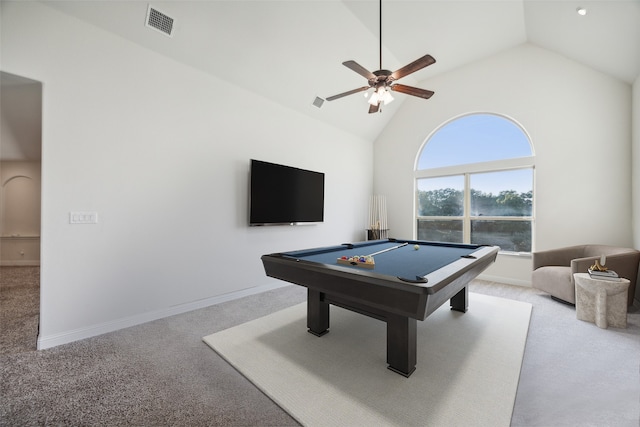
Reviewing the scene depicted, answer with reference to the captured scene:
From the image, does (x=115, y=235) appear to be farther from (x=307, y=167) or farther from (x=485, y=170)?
(x=485, y=170)

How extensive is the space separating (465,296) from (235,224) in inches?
122

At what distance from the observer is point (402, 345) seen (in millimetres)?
1902

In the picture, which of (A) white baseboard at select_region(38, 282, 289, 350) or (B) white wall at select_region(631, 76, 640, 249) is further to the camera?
(B) white wall at select_region(631, 76, 640, 249)

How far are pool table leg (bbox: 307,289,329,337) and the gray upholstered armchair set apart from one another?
3117 millimetres

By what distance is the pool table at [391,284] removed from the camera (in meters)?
1.54

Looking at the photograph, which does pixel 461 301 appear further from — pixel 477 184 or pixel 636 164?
pixel 636 164

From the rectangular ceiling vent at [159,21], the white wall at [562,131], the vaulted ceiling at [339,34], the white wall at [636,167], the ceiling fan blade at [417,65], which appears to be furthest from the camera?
the white wall at [562,131]

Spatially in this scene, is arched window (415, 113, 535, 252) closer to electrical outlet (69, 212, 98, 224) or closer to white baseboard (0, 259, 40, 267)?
electrical outlet (69, 212, 98, 224)

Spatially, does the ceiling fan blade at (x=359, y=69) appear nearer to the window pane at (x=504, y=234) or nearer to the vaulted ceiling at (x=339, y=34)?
the vaulted ceiling at (x=339, y=34)

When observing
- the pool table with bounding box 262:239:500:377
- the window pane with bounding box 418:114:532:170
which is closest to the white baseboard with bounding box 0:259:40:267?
the pool table with bounding box 262:239:500:377

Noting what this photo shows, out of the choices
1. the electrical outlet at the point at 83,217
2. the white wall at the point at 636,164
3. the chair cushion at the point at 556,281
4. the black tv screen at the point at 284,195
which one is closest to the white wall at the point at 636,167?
the white wall at the point at 636,164

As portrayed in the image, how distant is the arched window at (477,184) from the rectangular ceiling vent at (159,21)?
4774 millimetres

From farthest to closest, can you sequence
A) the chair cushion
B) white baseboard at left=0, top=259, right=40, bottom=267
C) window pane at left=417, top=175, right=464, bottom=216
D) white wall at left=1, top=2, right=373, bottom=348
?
1. white baseboard at left=0, top=259, right=40, bottom=267
2. window pane at left=417, top=175, right=464, bottom=216
3. the chair cushion
4. white wall at left=1, top=2, right=373, bottom=348

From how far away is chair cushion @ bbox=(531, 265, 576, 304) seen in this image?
3198mm
